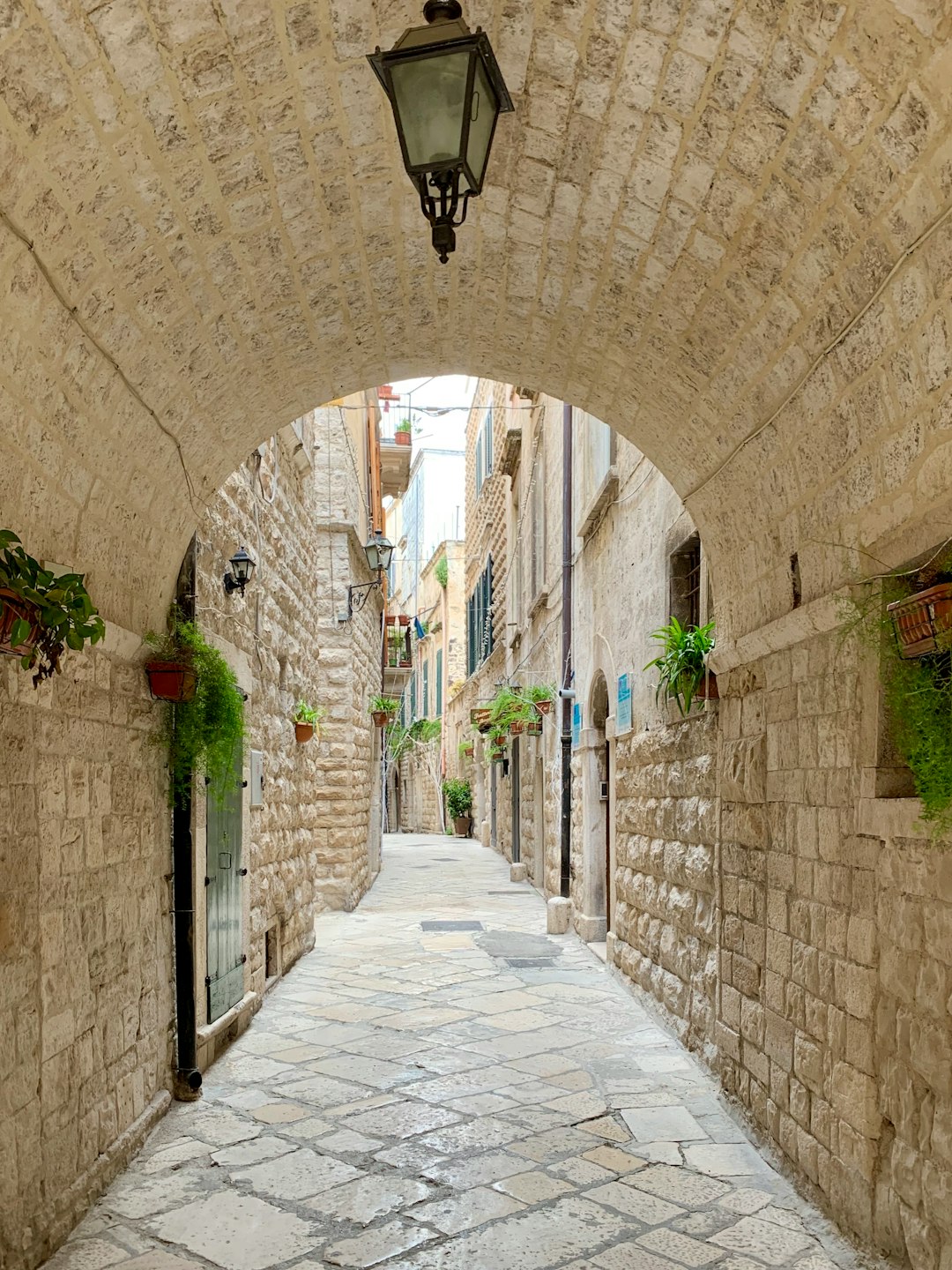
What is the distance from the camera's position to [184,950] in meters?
5.02

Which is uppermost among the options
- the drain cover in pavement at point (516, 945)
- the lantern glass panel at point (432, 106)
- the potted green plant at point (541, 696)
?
the lantern glass panel at point (432, 106)

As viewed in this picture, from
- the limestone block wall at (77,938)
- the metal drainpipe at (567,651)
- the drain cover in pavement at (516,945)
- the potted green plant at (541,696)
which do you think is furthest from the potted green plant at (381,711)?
the limestone block wall at (77,938)

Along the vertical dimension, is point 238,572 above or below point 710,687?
above

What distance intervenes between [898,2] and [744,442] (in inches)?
86.4

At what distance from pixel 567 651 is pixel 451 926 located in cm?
303

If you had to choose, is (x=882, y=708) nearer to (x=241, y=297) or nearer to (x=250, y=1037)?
(x=241, y=297)

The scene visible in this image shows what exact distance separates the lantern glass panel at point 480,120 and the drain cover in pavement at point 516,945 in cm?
718

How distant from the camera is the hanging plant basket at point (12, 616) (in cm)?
271

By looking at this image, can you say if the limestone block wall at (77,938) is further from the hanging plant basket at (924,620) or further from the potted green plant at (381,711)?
the potted green plant at (381,711)

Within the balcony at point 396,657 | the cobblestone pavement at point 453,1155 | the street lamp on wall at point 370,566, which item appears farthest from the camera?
the balcony at point 396,657

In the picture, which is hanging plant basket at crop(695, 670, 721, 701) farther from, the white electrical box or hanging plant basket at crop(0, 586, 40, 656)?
hanging plant basket at crop(0, 586, 40, 656)

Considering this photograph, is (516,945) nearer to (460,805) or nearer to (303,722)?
(303,722)

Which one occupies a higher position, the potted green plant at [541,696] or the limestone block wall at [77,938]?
the potted green plant at [541,696]

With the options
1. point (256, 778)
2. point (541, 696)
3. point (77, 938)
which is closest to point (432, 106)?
point (77, 938)
